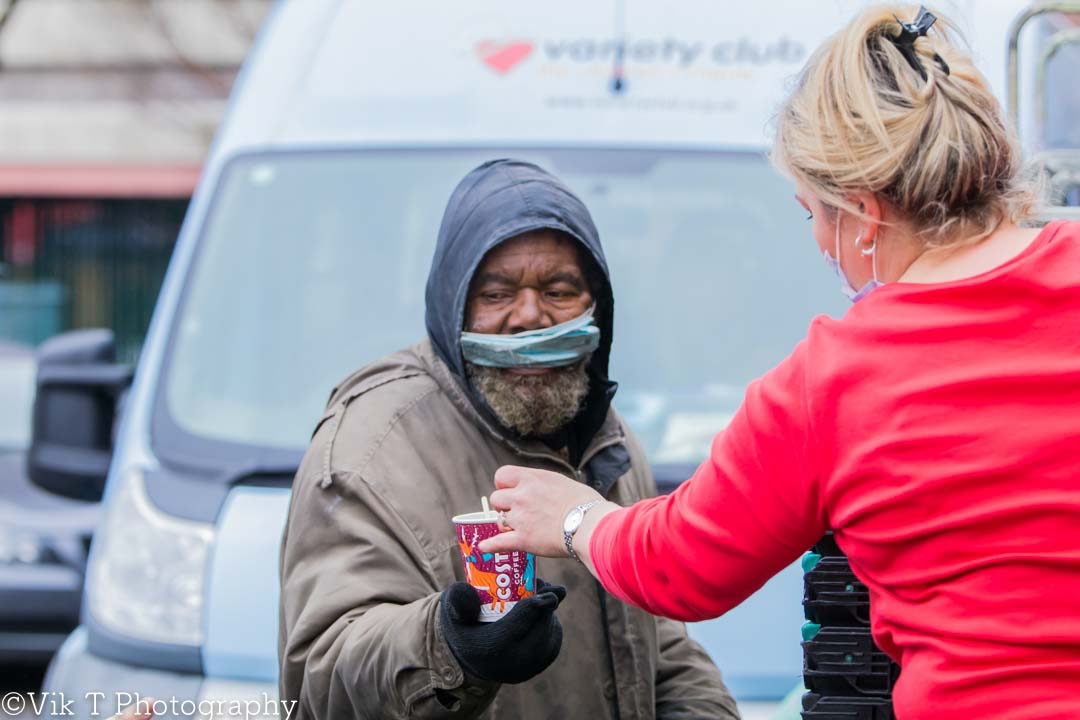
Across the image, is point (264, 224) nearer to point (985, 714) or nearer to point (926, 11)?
point (926, 11)

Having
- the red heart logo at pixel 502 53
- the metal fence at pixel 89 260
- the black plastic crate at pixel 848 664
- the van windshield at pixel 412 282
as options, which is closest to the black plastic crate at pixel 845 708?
the black plastic crate at pixel 848 664

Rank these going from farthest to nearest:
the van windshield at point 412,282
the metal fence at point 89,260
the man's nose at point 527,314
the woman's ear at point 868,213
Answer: the metal fence at point 89,260
the van windshield at point 412,282
the man's nose at point 527,314
the woman's ear at point 868,213

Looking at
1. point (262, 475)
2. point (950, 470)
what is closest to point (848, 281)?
point (950, 470)

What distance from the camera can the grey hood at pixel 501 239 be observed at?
273 centimetres

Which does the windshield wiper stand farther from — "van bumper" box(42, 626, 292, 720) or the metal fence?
the metal fence

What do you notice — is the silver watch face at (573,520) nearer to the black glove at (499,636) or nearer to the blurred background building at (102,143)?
the black glove at (499,636)

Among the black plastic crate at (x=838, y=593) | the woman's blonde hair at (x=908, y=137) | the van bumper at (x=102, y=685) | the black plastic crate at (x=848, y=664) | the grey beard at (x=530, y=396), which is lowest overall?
the van bumper at (x=102, y=685)

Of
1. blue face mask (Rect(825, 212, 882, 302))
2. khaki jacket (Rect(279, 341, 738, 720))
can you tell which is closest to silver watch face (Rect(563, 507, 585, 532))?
khaki jacket (Rect(279, 341, 738, 720))

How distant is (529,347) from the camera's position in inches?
107

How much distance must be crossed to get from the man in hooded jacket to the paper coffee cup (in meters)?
0.04

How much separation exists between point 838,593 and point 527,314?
3.03ft

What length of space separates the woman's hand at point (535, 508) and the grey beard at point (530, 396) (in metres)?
0.49

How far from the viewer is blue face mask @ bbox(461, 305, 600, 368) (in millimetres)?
2707

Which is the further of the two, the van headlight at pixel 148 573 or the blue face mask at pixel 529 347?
the van headlight at pixel 148 573
